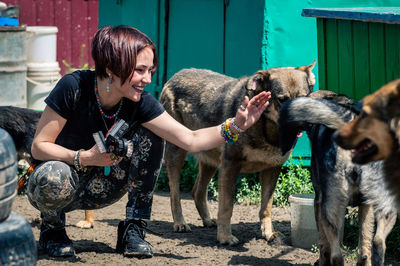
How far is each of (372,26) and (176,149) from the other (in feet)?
6.69

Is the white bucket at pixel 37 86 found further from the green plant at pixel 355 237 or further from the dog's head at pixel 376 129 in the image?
the dog's head at pixel 376 129

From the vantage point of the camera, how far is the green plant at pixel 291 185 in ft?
21.1

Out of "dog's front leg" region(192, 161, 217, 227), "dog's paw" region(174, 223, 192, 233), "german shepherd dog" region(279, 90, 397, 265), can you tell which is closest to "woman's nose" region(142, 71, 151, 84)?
"german shepherd dog" region(279, 90, 397, 265)

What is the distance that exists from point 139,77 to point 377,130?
1.79m

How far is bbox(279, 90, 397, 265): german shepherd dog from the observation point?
12.6 ft

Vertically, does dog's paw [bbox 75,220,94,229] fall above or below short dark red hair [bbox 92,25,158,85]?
below

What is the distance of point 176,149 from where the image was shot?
5957 mm

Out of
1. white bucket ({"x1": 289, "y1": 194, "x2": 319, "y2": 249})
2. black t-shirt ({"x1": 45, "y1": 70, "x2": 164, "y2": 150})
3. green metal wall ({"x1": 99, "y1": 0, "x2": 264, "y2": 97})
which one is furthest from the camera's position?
green metal wall ({"x1": 99, "y1": 0, "x2": 264, "y2": 97})

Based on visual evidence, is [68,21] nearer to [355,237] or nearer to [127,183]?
[127,183]

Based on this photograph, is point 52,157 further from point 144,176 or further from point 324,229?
point 324,229

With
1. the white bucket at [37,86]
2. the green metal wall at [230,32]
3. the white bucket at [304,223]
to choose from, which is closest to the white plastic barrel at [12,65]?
the white bucket at [37,86]

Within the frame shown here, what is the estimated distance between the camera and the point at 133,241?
4562mm

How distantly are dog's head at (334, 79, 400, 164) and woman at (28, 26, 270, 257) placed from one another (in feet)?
3.92

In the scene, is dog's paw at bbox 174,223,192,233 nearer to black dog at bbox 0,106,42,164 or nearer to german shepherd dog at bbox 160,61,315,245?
german shepherd dog at bbox 160,61,315,245
